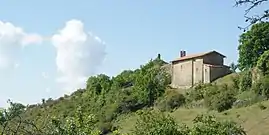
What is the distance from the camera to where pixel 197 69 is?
89562 mm

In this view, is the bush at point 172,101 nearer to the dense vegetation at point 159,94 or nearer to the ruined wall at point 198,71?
the dense vegetation at point 159,94

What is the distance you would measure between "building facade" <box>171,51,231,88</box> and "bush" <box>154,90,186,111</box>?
6021 mm

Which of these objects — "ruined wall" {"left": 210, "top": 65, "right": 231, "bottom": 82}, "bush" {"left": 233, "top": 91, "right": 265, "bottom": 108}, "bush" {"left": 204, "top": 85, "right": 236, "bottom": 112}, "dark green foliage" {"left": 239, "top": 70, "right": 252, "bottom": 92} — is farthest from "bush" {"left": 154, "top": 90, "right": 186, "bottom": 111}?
"bush" {"left": 233, "top": 91, "right": 265, "bottom": 108}

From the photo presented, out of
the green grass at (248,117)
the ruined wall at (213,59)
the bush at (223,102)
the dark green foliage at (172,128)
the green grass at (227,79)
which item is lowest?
the dark green foliage at (172,128)

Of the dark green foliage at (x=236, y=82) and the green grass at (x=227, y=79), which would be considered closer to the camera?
the dark green foliage at (x=236, y=82)

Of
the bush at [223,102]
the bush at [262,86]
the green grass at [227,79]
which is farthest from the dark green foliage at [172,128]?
the green grass at [227,79]

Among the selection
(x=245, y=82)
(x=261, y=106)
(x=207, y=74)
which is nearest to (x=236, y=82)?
(x=245, y=82)

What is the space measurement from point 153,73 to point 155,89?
4170 millimetres

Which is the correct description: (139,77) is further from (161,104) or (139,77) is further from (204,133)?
(204,133)

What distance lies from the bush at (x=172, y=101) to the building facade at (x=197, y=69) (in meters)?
6.02

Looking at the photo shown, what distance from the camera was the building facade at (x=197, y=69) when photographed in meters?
87.0

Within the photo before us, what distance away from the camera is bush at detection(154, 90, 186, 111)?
8081 cm

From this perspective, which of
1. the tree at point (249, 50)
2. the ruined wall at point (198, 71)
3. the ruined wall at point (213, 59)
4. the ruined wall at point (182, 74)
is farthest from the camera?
the ruined wall at point (213, 59)

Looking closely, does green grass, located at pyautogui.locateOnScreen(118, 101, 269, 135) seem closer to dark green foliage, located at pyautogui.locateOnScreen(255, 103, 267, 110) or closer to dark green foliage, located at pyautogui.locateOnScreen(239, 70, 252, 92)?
dark green foliage, located at pyautogui.locateOnScreen(255, 103, 267, 110)
